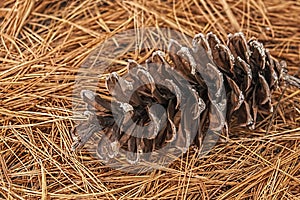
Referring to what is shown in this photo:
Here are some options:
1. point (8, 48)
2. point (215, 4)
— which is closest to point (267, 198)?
point (215, 4)

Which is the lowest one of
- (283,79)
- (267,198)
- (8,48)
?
(267,198)

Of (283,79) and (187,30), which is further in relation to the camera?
(187,30)

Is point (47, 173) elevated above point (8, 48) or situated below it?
below

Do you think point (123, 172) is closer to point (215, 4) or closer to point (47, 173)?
point (47, 173)
